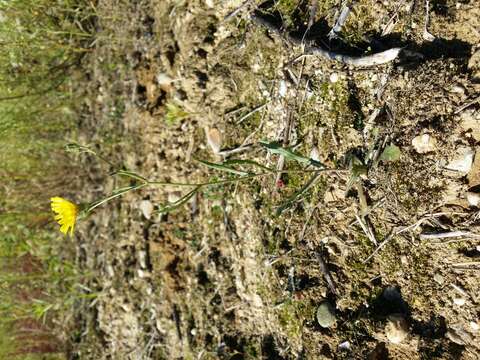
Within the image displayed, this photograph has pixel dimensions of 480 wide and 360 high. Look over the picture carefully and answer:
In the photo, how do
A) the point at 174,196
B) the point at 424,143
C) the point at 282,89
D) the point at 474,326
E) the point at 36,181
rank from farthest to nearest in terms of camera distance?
the point at 36,181
the point at 174,196
the point at 282,89
the point at 424,143
the point at 474,326

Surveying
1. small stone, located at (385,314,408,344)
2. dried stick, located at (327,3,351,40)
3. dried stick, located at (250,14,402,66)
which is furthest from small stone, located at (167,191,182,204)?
small stone, located at (385,314,408,344)

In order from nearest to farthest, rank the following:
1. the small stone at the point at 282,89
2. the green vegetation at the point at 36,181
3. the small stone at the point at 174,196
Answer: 1. the small stone at the point at 282,89
2. the small stone at the point at 174,196
3. the green vegetation at the point at 36,181

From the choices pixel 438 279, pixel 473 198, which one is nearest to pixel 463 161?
pixel 473 198

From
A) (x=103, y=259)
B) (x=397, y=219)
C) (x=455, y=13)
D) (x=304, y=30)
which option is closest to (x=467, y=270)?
(x=397, y=219)

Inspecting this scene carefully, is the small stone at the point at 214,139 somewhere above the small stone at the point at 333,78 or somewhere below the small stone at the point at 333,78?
below

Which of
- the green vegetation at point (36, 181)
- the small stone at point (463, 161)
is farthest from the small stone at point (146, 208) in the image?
the small stone at point (463, 161)

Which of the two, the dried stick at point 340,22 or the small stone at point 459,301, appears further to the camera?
the dried stick at point 340,22

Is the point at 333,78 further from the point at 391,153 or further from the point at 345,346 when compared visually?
the point at 345,346

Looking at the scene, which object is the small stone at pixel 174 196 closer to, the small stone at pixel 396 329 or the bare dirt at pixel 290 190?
the bare dirt at pixel 290 190
